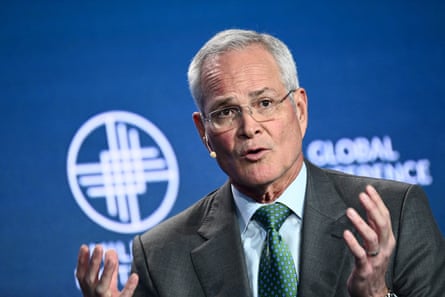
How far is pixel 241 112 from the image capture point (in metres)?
2.48

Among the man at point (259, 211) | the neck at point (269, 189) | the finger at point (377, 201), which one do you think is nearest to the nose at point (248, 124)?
the man at point (259, 211)

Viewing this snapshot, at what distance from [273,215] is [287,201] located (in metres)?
0.08

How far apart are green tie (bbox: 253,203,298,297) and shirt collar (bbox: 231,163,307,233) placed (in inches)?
3.3

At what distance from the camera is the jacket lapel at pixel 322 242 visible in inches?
90.2

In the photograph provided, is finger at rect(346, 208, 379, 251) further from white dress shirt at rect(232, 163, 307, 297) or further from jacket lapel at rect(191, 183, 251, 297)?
jacket lapel at rect(191, 183, 251, 297)

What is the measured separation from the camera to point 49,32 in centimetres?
356

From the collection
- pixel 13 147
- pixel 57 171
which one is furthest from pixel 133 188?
pixel 13 147

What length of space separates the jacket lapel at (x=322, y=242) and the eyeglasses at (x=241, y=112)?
0.29m

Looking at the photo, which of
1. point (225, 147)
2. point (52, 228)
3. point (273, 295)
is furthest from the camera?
point (52, 228)

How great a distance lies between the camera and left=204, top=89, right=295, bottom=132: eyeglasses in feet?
8.10

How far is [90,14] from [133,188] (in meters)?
0.88

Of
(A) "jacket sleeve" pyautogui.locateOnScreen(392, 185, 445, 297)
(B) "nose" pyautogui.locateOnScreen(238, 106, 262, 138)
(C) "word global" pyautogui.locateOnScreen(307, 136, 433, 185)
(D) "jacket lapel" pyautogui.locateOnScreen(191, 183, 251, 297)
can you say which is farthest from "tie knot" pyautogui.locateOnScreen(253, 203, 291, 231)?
(C) "word global" pyautogui.locateOnScreen(307, 136, 433, 185)

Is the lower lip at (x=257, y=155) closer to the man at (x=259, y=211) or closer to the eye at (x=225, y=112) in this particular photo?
the man at (x=259, y=211)

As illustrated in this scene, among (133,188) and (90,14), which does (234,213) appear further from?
(90,14)
